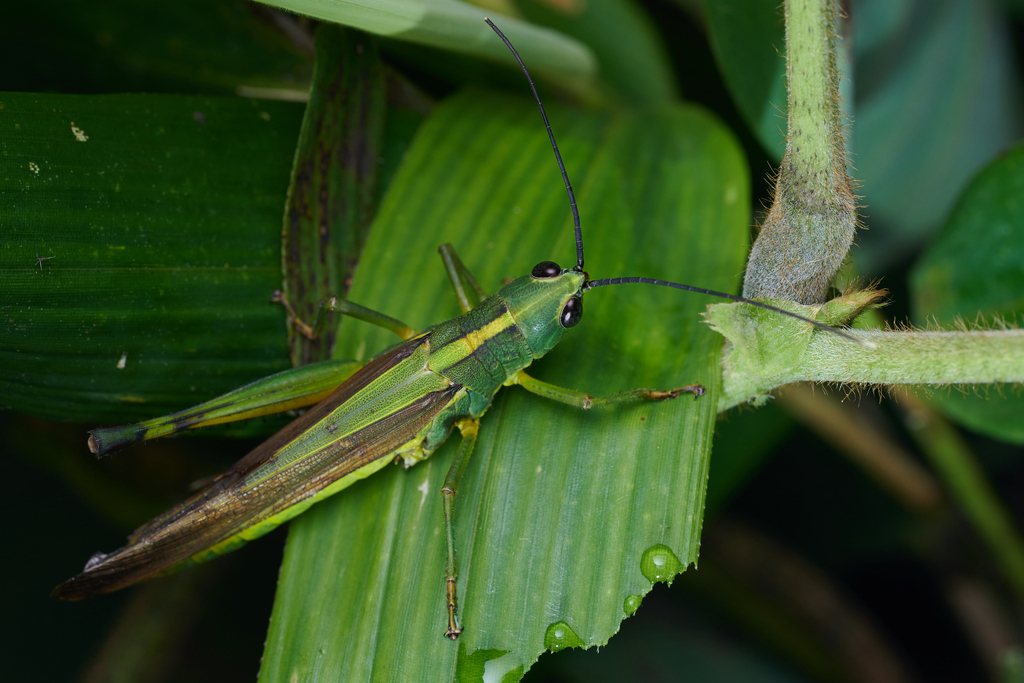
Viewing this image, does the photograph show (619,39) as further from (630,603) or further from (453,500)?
(630,603)

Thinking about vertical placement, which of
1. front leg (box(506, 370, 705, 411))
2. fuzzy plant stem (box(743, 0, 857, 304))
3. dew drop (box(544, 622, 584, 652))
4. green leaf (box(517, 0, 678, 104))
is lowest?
dew drop (box(544, 622, 584, 652))

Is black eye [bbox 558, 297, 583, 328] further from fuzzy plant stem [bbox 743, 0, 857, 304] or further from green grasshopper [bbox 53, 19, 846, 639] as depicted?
fuzzy plant stem [bbox 743, 0, 857, 304]

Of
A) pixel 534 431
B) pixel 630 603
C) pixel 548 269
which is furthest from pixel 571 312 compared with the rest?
pixel 630 603

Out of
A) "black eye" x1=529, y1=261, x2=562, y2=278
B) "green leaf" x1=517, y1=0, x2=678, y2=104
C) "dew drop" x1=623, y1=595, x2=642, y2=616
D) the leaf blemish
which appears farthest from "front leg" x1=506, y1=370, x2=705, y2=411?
the leaf blemish

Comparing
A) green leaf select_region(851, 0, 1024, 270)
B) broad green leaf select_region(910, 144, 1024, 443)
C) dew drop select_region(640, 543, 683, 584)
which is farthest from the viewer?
green leaf select_region(851, 0, 1024, 270)

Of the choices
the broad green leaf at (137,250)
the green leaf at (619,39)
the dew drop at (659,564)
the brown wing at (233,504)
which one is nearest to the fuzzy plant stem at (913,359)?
the dew drop at (659,564)
